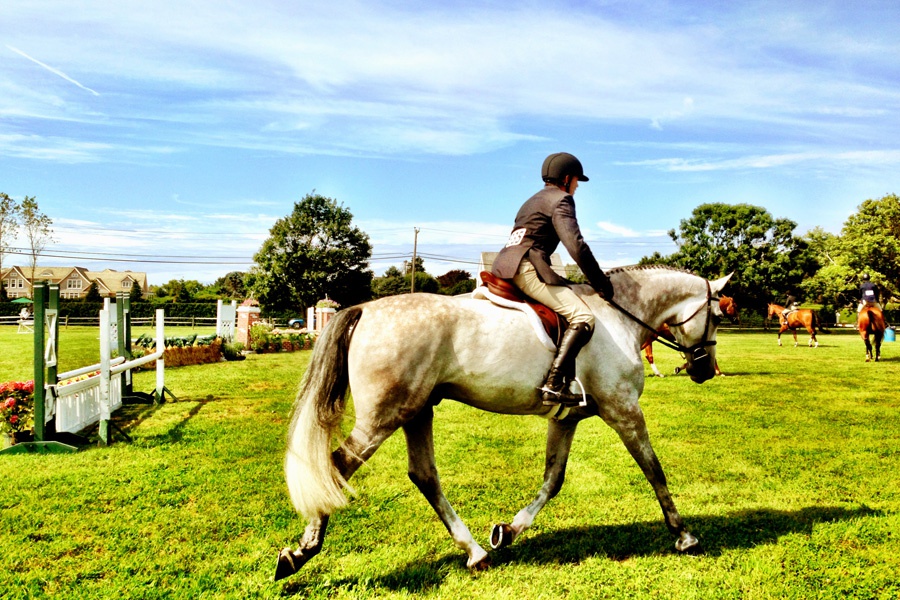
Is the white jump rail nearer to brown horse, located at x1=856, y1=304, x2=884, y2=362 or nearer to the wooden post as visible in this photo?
the wooden post

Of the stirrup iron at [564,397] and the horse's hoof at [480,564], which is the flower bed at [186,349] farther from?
the stirrup iron at [564,397]

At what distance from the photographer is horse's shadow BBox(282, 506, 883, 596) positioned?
3912 millimetres

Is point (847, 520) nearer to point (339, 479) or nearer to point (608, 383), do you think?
point (608, 383)

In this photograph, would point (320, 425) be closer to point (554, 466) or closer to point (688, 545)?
point (554, 466)

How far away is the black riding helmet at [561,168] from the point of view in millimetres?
4465

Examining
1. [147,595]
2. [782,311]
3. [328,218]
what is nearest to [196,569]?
[147,595]

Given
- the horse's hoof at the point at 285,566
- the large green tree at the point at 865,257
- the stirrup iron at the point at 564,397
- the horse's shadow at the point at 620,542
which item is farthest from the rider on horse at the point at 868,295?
the large green tree at the point at 865,257

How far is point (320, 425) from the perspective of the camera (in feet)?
12.6

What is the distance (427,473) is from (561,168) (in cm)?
235

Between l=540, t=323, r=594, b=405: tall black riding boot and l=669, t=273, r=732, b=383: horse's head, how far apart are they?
142 cm

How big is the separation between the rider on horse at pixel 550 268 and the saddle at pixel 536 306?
0.04 m

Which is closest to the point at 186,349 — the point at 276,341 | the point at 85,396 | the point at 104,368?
the point at 276,341

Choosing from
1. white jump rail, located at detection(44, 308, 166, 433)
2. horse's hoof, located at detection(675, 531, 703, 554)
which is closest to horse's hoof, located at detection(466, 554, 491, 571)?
horse's hoof, located at detection(675, 531, 703, 554)

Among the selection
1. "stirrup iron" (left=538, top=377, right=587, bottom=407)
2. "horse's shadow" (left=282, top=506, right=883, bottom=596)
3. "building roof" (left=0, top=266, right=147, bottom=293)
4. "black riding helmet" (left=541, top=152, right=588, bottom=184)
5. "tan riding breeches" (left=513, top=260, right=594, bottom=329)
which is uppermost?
"building roof" (left=0, top=266, right=147, bottom=293)
